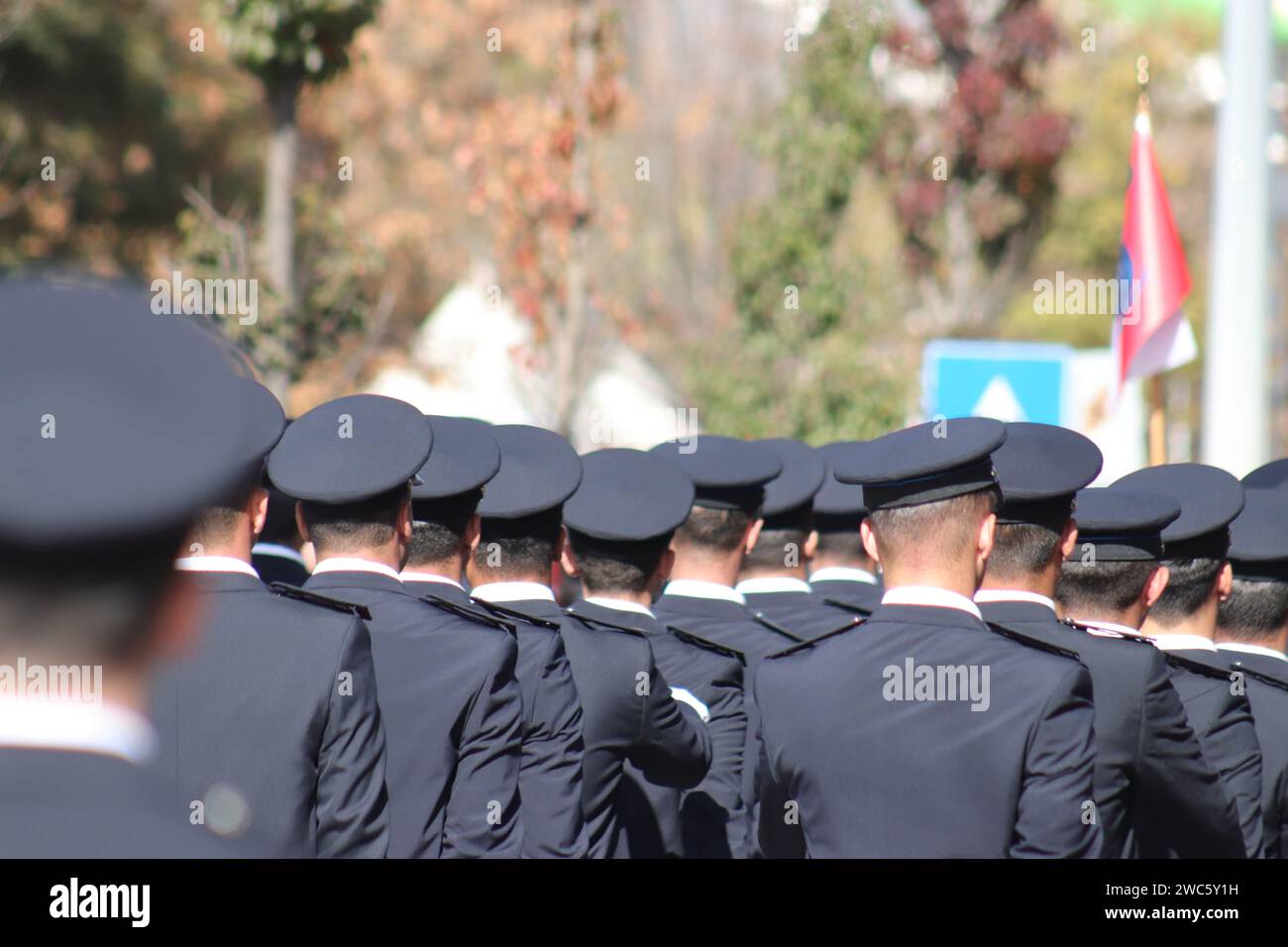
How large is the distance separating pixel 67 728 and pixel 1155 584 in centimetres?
310

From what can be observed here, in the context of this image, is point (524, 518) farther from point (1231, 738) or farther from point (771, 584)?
point (1231, 738)

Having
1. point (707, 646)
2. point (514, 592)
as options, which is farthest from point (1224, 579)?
point (514, 592)

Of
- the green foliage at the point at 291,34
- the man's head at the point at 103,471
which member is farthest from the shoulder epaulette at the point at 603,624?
the green foliage at the point at 291,34

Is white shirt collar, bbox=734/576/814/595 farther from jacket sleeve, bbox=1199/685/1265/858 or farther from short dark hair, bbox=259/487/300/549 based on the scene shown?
jacket sleeve, bbox=1199/685/1265/858

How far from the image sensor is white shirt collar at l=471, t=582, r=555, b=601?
4168mm

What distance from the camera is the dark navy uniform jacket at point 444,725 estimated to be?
3.43 m

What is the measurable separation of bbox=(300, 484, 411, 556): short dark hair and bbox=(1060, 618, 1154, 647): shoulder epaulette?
4.80 ft

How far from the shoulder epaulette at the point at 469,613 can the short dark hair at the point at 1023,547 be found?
1066 millimetres

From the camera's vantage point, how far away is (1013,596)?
11.4 ft

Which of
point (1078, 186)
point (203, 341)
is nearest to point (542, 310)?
point (203, 341)

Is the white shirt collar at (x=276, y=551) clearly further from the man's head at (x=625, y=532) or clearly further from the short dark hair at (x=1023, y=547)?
the short dark hair at (x=1023, y=547)

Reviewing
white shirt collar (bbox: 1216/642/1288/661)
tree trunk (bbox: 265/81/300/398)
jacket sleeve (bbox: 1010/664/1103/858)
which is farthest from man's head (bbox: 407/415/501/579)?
tree trunk (bbox: 265/81/300/398)
